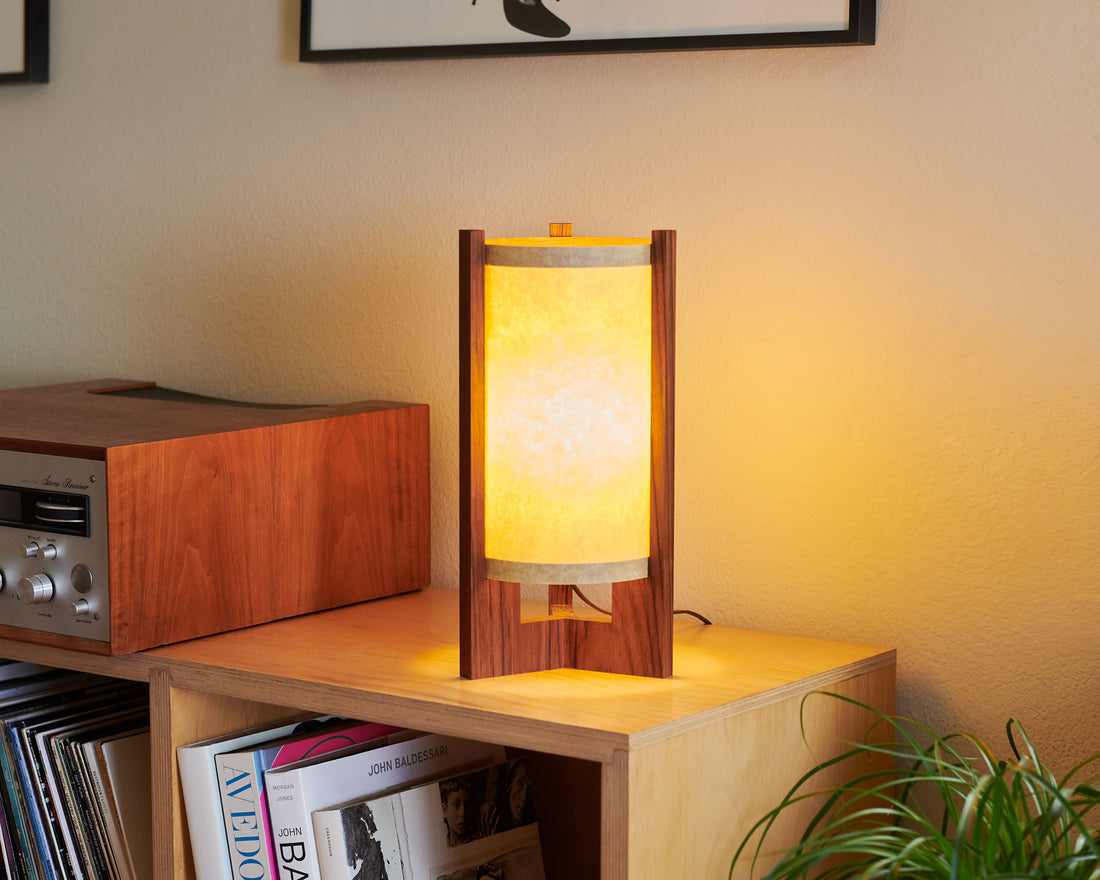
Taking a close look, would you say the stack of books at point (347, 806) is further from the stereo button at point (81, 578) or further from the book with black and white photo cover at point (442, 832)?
the stereo button at point (81, 578)

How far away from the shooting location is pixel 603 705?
3.47ft

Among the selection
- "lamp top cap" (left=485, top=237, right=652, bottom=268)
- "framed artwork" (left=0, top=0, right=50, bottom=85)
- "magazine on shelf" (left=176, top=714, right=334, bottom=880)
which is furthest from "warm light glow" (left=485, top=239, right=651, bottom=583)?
"framed artwork" (left=0, top=0, right=50, bottom=85)

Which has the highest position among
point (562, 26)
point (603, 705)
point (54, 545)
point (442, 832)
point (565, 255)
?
point (562, 26)

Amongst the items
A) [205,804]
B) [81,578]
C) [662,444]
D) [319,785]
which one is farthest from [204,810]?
[662,444]

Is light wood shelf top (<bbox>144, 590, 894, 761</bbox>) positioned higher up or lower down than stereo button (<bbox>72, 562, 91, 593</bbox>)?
lower down

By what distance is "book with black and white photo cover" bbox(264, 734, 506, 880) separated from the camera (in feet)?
3.76

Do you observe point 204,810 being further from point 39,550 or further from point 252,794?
point 39,550

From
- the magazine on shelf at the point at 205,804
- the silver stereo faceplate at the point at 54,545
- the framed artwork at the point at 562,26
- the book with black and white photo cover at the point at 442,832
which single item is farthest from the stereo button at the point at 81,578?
the framed artwork at the point at 562,26

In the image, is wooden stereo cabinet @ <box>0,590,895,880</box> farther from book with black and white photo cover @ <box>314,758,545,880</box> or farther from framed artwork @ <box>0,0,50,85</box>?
framed artwork @ <box>0,0,50,85</box>

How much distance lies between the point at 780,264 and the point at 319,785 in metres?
0.66

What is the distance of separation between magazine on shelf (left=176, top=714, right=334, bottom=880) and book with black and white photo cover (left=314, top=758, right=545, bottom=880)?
0.37 feet

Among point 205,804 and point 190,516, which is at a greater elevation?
point 190,516

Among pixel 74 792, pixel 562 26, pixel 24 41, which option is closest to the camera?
pixel 74 792

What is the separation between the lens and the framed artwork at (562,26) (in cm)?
128
